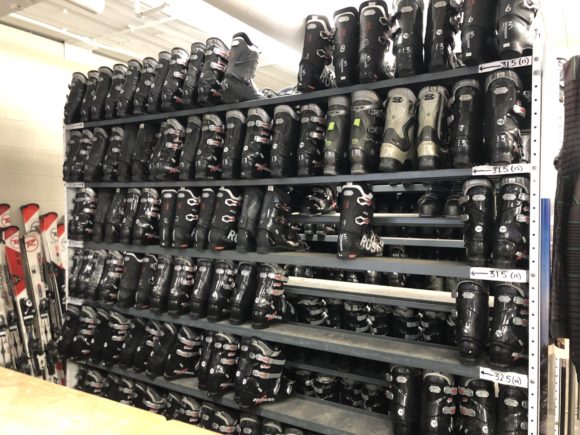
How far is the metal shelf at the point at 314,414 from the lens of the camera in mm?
2311

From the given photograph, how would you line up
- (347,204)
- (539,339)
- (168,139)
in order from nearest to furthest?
1. (539,339)
2. (347,204)
3. (168,139)

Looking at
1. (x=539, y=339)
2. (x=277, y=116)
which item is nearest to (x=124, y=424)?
(x=539, y=339)

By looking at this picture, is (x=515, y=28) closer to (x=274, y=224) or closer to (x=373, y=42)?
(x=373, y=42)

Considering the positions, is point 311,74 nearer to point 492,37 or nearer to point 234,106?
point 234,106

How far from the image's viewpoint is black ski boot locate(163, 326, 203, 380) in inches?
115

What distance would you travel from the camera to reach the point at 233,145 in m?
2.76

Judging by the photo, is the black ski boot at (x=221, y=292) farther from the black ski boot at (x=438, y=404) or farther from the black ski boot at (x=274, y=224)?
the black ski boot at (x=438, y=404)

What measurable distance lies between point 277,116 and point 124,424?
6.03 ft

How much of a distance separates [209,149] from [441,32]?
153 centimetres

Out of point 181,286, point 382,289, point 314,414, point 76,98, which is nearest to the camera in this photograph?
point 314,414

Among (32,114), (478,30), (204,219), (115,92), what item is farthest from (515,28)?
(32,114)

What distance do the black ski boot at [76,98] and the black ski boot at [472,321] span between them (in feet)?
10.8

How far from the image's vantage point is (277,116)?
8.67ft

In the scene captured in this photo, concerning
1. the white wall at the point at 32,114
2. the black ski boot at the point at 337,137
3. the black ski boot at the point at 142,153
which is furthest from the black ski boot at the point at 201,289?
the white wall at the point at 32,114
